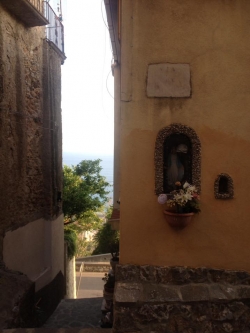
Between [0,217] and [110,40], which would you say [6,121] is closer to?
[0,217]

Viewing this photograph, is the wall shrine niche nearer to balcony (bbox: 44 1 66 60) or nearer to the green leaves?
balcony (bbox: 44 1 66 60)

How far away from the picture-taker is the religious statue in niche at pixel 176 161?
12.7ft

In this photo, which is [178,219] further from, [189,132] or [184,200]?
[189,132]

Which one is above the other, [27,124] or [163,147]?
[27,124]

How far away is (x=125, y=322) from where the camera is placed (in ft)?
11.9

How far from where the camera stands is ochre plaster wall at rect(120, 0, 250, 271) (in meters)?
3.81

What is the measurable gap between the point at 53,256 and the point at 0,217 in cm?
304

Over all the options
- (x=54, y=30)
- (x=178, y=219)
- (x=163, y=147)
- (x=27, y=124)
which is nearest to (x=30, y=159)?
(x=27, y=124)

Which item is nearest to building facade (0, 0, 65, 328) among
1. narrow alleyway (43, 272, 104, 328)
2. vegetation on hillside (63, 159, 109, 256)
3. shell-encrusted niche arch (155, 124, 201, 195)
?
narrow alleyway (43, 272, 104, 328)

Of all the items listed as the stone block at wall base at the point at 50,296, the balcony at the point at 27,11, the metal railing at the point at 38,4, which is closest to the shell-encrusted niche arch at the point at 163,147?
the balcony at the point at 27,11

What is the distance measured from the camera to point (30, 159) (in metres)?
8.09

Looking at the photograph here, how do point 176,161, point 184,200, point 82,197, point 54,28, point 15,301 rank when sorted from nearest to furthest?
1. point 184,200
2. point 176,161
3. point 15,301
4. point 54,28
5. point 82,197

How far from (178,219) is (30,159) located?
5.37 meters

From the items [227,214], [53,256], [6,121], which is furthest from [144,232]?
[53,256]
